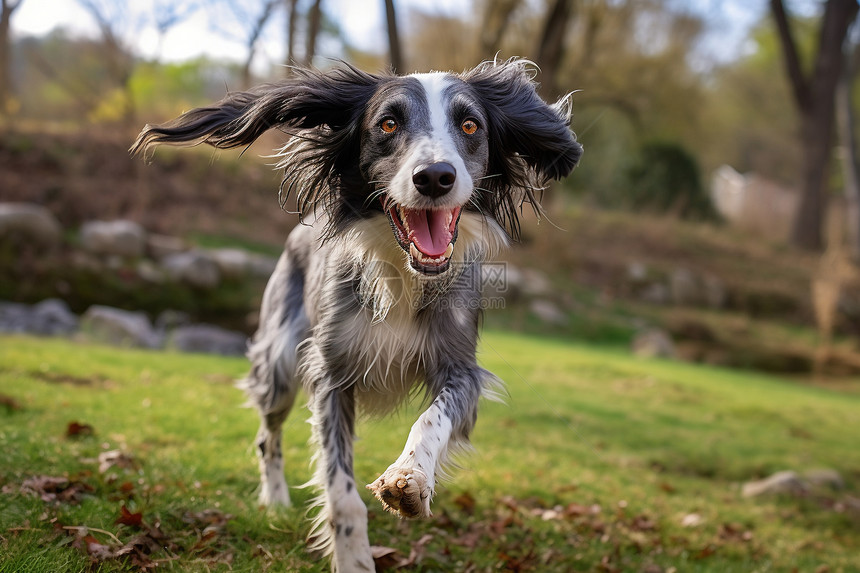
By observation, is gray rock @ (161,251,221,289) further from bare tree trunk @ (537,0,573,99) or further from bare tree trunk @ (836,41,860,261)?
bare tree trunk @ (836,41,860,261)

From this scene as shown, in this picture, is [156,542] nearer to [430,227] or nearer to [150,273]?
[430,227]

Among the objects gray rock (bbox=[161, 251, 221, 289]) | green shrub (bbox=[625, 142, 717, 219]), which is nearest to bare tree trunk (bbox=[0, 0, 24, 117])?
gray rock (bbox=[161, 251, 221, 289])

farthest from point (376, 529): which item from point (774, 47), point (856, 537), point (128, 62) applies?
point (774, 47)

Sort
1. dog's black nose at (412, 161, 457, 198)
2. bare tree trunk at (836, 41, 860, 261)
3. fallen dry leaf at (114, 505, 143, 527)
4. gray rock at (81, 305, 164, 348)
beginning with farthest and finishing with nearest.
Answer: bare tree trunk at (836, 41, 860, 261)
gray rock at (81, 305, 164, 348)
fallen dry leaf at (114, 505, 143, 527)
dog's black nose at (412, 161, 457, 198)

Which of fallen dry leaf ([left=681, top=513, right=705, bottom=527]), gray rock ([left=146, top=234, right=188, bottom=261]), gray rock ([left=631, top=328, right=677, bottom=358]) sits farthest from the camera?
gray rock ([left=631, top=328, right=677, bottom=358])

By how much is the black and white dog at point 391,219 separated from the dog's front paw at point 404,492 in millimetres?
201

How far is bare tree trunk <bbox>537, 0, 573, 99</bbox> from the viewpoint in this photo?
57.0 feet

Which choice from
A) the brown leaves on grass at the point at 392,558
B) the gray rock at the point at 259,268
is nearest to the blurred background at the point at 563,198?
the gray rock at the point at 259,268

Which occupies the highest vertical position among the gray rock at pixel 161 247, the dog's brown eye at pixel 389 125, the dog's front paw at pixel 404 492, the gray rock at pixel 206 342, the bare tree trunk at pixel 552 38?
the bare tree trunk at pixel 552 38

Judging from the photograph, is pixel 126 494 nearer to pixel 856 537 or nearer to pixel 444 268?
pixel 444 268

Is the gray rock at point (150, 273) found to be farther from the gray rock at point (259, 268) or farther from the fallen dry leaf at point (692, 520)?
the fallen dry leaf at point (692, 520)

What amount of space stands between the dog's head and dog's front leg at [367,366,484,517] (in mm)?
612

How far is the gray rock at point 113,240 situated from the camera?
12.5 meters

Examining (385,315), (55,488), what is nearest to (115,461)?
(55,488)
